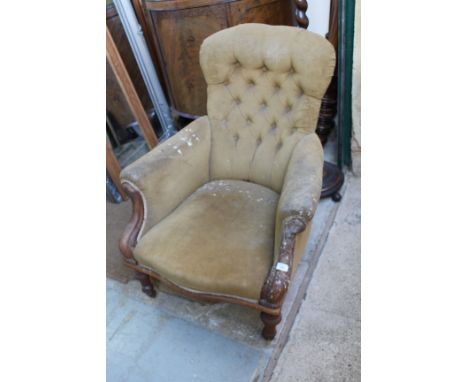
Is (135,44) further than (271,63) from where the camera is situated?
Yes

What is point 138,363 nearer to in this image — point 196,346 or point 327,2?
point 196,346

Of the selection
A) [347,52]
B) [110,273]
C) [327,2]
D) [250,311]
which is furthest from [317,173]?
[327,2]

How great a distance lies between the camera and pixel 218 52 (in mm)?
1454

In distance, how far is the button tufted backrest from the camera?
4.33 ft

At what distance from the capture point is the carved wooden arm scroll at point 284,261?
1077 mm

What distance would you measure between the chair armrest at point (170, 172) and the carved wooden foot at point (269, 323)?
1.91ft

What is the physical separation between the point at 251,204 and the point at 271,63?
1.94 ft

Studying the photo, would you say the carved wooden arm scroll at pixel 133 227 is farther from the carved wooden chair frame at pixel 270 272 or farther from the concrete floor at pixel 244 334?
the concrete floor at pixel 244 334

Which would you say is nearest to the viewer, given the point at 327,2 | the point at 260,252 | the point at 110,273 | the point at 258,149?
the point at 260,252

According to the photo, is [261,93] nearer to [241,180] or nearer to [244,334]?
[241,180]

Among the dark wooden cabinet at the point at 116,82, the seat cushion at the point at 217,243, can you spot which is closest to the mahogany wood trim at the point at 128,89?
the dark wooden cabinet at the point at 116,82

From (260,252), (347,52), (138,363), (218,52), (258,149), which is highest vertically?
(218,52)

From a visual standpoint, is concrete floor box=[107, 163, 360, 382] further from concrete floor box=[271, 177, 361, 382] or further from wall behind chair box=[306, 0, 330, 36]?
wall behind chair box=[306, 0, 330, 36]

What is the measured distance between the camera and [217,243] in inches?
49.3
